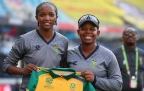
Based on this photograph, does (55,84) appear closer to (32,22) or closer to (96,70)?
(96,70)

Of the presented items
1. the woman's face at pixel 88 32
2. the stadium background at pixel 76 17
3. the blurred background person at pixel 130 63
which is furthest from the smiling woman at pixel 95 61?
the stadium background at pixel 76 17

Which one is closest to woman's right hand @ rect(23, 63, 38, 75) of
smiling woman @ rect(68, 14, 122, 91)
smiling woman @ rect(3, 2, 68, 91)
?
smiling woman @ rect(3, 2, 68, 91)

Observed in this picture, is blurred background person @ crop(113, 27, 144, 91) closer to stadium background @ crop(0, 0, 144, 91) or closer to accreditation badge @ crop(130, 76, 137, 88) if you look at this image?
accreditation badge @ crop(130, 76, 137, 88)

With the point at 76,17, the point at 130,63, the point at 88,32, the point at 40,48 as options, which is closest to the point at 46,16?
the point at 40,48

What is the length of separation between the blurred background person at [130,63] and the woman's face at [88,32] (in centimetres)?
325

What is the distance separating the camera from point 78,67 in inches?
194

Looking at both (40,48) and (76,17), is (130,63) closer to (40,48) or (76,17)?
(40,48)

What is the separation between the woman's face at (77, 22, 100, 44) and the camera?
4898mm

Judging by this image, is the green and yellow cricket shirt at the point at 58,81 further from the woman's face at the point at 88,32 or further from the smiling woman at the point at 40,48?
the woman's face at the point at 88,32

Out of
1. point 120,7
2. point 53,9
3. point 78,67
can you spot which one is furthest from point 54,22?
point 120,7

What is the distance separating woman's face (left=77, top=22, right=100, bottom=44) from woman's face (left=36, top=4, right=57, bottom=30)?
323mm

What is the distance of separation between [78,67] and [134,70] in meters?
3.39

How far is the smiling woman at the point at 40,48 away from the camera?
5.02 metres

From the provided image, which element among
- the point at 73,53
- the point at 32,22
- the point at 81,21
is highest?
the point at 32,22
